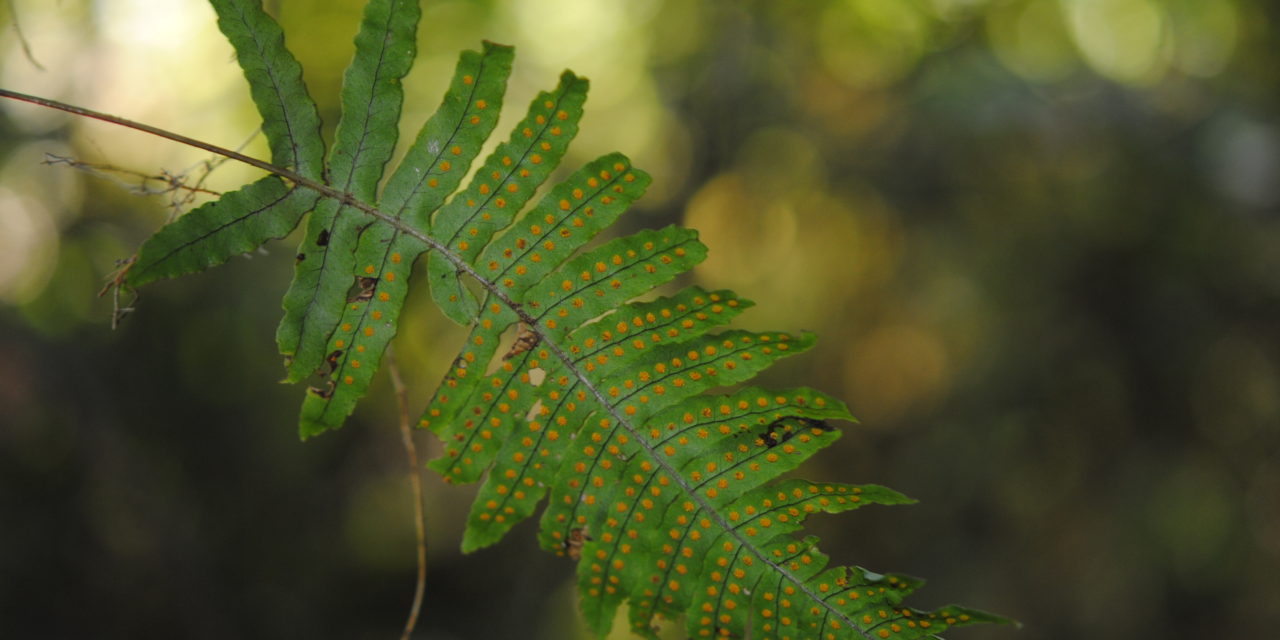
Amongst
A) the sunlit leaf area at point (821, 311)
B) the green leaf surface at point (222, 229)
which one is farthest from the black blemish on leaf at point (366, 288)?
the sunlit leaf area at point (821, 311)

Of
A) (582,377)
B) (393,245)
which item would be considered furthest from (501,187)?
(582,377)

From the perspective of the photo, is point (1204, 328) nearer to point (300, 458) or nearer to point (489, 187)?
point (489, 187)

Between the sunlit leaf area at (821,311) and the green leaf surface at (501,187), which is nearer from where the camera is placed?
the green leaf surface at (501,187)

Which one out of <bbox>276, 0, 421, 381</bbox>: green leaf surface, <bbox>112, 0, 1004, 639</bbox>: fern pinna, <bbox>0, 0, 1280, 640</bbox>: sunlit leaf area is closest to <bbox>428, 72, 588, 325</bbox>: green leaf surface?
<bbox>112, 0, 1004, 639</bbox>: fern pinna

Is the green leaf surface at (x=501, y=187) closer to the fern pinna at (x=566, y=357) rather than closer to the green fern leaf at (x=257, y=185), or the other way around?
the fern pinna at (x=566, y=357)

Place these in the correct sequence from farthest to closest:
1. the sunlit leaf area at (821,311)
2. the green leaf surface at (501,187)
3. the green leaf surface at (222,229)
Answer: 1. the sunlit leaf area at (821,311)
2. the green leaf surface at (501,187)
3. the green leaf surface at (222,229)

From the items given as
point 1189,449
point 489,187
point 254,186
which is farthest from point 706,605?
point 1189,449
